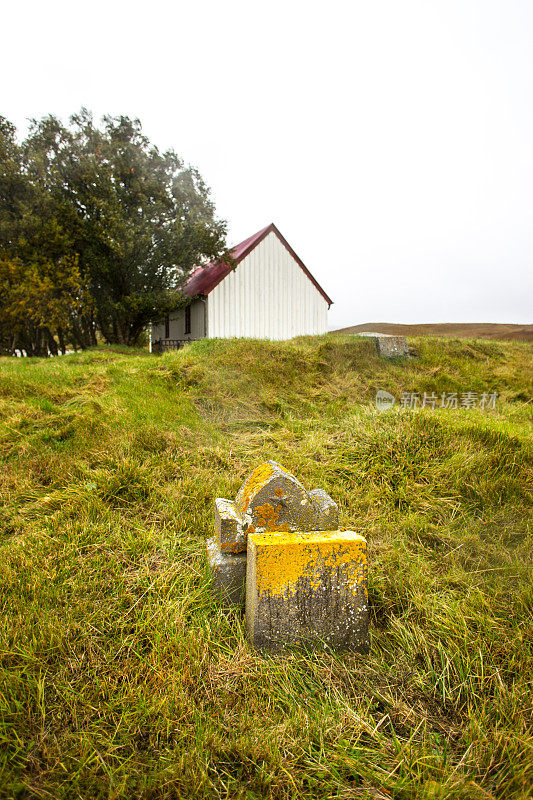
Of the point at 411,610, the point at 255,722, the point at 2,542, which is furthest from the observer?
the point at 2,542

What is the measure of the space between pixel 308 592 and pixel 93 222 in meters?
17.8

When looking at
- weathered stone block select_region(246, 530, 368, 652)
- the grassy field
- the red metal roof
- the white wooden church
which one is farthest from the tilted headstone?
the red metal roof

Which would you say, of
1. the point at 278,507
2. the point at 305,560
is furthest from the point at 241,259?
the point at 305,560

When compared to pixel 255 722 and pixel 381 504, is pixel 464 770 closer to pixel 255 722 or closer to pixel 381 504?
pixel 255 722

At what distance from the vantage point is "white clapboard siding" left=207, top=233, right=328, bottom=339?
51.1 feet

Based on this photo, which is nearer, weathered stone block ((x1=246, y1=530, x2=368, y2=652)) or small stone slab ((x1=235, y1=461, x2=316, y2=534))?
weathered stone block ((x1=246, y1=530, x2=368, y2=652))

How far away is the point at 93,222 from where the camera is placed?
15.5 m

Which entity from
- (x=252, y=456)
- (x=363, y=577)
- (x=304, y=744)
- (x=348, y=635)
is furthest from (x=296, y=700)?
(x=252, y=456)

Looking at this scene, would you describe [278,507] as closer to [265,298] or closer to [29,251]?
[265,298]

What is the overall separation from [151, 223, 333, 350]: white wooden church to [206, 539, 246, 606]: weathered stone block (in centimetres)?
1384

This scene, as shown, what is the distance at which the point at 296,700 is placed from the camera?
1.46 m

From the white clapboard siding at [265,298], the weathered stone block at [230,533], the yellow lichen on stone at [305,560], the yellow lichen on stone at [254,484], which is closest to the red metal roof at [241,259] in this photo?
the white clapboard siding at [265,298]

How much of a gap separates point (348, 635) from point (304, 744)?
0.55 m

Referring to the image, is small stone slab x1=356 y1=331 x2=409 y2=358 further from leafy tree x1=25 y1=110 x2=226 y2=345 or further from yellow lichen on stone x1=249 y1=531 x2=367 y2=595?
leafy tree x1=25 y1=110 x2=226 y2=345
